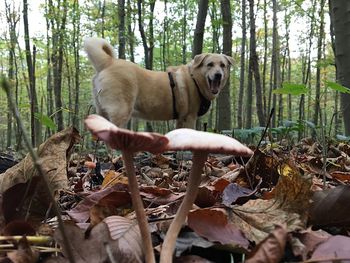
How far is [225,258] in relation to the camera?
0.88 metres

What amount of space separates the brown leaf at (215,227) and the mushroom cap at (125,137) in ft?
0.99

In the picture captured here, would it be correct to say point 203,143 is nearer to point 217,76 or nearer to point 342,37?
point 342,37

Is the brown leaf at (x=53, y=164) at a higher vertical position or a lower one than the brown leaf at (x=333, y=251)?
higher

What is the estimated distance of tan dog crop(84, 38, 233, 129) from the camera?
20.9 ft

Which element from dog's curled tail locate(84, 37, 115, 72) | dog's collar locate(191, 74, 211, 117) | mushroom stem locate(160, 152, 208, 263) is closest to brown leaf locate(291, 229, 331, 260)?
mushroom stem locate(160, 152, 208, 263)

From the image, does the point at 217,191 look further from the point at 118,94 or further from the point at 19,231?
the point at 118,94

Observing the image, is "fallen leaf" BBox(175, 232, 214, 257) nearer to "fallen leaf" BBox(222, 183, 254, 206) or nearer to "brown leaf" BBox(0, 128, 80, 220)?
"fallen leaf" BBox(222, 183, 254, 206)

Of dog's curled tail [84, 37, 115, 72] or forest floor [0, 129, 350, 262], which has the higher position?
dog's curled tail [84, 37, 115, 72]

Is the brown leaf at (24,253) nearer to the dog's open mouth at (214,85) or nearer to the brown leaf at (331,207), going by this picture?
the brown leaf at (331,207)

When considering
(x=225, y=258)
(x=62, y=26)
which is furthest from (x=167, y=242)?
(x=62, y=26)

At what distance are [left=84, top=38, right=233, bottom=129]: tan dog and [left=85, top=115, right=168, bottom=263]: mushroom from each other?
Result: 5.61m

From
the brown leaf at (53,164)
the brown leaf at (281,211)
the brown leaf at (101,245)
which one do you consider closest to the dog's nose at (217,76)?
the brown leaf at (53,164)

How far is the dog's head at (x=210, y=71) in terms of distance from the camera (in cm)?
750

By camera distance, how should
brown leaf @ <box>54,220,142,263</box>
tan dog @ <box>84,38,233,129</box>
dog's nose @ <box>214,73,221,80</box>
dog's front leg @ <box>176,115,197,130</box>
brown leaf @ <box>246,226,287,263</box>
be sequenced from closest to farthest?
brown leaf @ <box>246,226,287,263</box>, brown leaf @ <box>54,220,142,263</box>, tan dog @ <box>84,38,233,129</box>, dog's nose @ <box>214,73,221,80</box>, dog's front leg @ <box>176,115,197,130</box>
